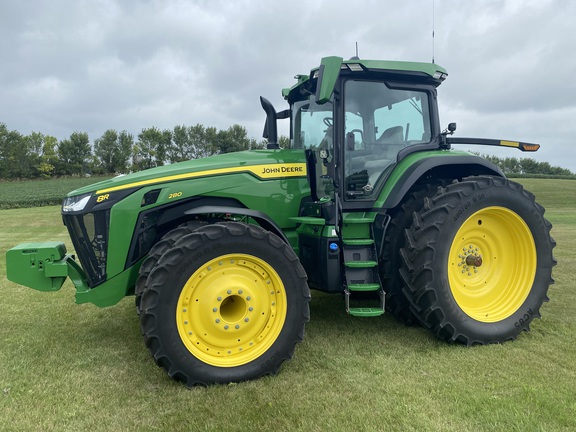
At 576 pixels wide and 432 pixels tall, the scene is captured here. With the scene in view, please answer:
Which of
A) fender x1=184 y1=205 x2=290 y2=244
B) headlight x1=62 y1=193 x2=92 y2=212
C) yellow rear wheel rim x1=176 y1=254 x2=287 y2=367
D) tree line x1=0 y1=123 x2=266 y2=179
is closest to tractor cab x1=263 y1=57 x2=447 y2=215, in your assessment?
fender x1=184 y1=205 x2=290 y2=244

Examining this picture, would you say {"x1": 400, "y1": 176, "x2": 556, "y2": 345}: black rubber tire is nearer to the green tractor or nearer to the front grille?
the green tractor

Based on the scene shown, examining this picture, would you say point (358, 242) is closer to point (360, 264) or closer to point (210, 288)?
point (360, 264)

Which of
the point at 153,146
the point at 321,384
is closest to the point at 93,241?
the point at 321,384

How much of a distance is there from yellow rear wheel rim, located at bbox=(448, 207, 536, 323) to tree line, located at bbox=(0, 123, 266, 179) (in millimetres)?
44920

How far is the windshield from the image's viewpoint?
4.14 m

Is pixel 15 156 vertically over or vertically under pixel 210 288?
over

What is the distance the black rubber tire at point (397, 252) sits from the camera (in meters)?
4.16

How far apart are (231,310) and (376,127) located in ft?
7.36

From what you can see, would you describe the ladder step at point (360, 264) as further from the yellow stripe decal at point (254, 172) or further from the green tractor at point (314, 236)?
the yellow stripe decal at point (254, 172)

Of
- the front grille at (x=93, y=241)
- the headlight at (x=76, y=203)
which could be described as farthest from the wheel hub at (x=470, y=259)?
the headlight at (x=76, y=203)

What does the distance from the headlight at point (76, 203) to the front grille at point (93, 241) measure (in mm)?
65

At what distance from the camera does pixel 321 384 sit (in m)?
3.17

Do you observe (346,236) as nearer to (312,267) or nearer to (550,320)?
(312,267)

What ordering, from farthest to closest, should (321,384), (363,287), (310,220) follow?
(310,220) < (363,287) < (321,384)
